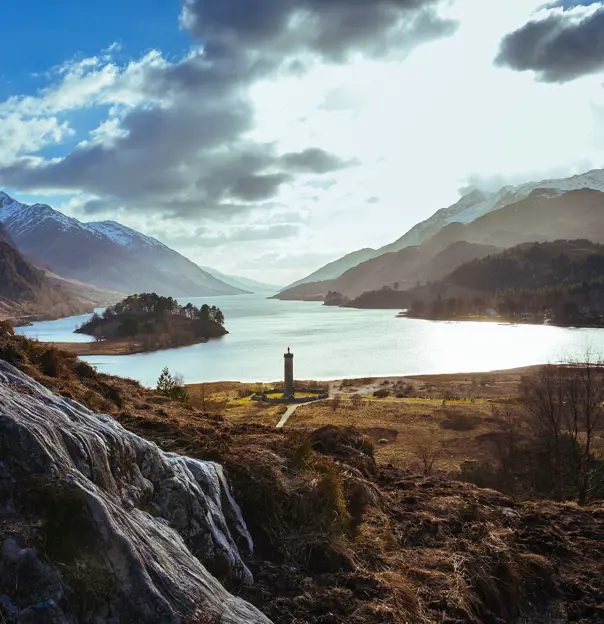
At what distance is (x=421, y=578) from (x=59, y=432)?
5.30m

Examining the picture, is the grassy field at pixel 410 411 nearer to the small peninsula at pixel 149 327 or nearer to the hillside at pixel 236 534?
the hillside at pixel 236 534

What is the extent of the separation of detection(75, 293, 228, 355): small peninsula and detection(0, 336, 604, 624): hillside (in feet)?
377

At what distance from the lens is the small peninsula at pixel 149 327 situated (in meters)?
126

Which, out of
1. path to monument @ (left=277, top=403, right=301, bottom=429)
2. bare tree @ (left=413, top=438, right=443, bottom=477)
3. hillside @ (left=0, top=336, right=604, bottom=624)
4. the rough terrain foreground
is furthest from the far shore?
the rough terrain foreground

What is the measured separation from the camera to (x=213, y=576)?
241 inches

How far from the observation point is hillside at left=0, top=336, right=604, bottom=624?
468cm

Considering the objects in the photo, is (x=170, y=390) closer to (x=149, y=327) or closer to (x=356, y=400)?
(x=356, y=400)

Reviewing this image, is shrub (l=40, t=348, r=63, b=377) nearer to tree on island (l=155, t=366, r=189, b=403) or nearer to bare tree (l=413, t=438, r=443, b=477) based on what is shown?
tree on island (l=155, t=366, r=189, b=403)

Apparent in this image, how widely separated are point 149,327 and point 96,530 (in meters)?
137

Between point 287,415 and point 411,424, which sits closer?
point 411,424

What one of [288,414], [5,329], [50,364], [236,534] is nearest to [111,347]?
[288,414]

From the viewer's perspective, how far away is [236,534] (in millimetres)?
7266

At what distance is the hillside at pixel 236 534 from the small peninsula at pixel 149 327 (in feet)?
377

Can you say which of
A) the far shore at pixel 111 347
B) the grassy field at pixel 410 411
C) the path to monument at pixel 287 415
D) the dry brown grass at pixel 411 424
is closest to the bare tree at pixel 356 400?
the grassy field at pixel 410 411
